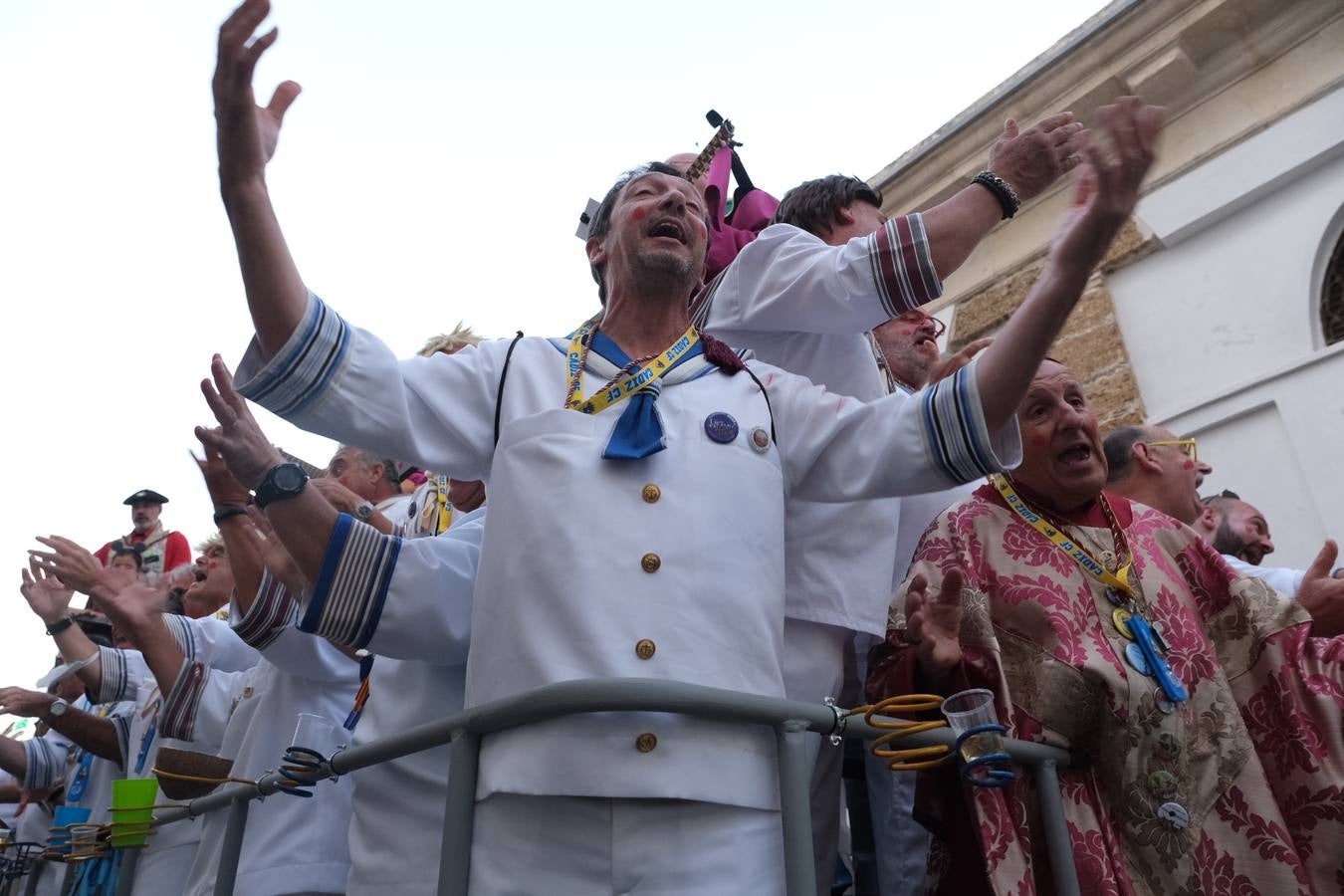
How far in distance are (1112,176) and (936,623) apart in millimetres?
884

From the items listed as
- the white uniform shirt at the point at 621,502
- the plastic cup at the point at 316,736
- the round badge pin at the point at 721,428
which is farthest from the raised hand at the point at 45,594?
the round badge pin at the point at 721,428

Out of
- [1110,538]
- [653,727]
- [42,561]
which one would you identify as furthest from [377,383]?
[42,561]

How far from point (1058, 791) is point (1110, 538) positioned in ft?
2.56

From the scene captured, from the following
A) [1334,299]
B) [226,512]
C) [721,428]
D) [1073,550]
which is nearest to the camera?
[721,428]

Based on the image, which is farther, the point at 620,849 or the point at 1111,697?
the point at 1111,697

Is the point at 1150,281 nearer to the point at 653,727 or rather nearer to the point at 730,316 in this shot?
the point at 730,316

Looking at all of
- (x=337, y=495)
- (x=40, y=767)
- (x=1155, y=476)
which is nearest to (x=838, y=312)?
(x=337, y=495)

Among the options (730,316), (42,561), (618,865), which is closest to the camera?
(618,865)

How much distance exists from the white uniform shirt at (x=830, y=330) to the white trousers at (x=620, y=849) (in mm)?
618

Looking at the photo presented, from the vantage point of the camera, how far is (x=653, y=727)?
1.71 m

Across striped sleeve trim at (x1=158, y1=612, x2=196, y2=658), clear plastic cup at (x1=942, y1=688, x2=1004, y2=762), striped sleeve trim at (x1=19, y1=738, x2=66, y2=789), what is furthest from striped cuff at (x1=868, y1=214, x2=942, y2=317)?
striped sleeve trim at (x1=19, y1=738, x2=66, y2=789)

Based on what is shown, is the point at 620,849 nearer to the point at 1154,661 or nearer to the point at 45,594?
the point at 1154,661

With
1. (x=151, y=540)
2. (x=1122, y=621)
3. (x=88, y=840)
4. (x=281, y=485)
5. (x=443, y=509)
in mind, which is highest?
(x=151, y=540)

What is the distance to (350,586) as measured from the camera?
206cm
